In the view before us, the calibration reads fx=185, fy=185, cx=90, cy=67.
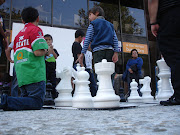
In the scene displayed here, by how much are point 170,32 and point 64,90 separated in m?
1.51

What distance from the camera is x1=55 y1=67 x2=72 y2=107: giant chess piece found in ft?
8.13

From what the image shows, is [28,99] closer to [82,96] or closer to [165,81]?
[82,96]

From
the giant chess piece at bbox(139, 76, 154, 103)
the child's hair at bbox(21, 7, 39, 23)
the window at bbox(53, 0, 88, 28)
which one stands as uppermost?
the window at bbox(53, 0, 88, 28)

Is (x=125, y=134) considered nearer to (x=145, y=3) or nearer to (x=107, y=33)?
(x=107, y=33)

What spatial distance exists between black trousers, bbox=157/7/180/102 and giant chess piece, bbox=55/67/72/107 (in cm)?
132

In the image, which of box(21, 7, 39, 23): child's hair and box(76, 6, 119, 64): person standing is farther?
box(76, 6, 119, 64): person standing

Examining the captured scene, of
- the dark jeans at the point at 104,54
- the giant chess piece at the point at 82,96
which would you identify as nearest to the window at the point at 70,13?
the dark jeans at the point at 104,54

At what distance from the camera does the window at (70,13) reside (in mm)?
7422

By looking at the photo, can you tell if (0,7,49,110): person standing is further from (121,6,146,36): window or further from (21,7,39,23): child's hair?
(121,6,146,36): window

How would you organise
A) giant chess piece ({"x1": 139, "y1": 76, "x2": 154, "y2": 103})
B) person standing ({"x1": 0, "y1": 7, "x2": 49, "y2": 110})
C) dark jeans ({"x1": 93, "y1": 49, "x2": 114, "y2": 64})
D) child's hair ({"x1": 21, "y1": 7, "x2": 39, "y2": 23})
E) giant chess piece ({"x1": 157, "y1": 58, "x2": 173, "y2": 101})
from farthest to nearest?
1. giant chess piece ({"x1": 139, "y1": 76, "x2": 154, "y2": 103})
2. giant chess piece ({"x1": 157, "y1": 58, "x2": 173, "y2": 101})
3. dark jeans ({"x1": 93, "y1": 49, "x2": 114, "y2": 64})
4. child's hair ({"x1": 21, "y1": 7, "x2": 39, "y2": 23})
5. person standing ({"x1": 0, "y1": 7, "x2": 49, "y2": 110})

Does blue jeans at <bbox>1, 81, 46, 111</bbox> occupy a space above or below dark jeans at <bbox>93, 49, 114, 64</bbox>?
below

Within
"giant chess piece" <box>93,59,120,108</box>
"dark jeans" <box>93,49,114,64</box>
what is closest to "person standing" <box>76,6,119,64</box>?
"dark jeans" <box>93,49,114,64</box>

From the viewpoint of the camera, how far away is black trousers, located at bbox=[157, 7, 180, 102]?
1813 millimetres

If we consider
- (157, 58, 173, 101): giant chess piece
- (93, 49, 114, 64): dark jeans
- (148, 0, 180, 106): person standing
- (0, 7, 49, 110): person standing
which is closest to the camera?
(148, 0, 180, 106): person standing
